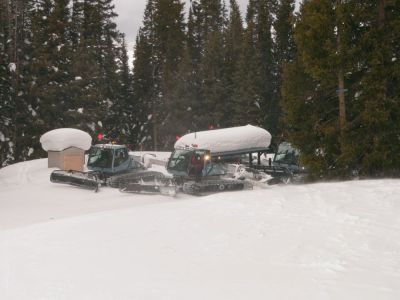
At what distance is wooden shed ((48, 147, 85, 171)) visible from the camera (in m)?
25.3

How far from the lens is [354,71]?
48.7 ft

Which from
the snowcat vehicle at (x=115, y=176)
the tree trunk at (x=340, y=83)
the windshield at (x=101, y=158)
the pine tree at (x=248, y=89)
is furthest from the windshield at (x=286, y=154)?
the pine tree at (x=248, y=89)

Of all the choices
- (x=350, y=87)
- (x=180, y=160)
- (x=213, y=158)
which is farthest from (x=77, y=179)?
(x=350, y=87)

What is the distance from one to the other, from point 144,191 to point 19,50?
2674 centimetres

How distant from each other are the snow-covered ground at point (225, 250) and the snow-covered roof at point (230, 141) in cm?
1084

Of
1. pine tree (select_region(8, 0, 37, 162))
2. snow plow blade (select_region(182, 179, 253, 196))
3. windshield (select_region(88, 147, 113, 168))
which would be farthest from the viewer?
pine tree (select_region(8, 0, 37, 162))

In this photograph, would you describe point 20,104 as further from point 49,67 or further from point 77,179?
point 77,179

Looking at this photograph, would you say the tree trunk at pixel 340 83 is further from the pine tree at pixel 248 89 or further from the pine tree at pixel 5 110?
the pine tree at pixel 5 110

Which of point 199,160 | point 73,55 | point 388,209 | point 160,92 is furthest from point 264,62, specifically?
point 388,209

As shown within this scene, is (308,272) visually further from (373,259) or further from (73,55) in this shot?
(73,55)

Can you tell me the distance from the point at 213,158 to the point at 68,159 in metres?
8.46

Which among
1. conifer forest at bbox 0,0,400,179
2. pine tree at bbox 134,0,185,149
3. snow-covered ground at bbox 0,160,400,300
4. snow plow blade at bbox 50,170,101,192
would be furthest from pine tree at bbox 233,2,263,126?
snow-covered ground at bbox 0,160,400,300

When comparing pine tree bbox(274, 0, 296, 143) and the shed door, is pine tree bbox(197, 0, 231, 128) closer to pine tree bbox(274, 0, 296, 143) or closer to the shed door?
pine tree bbox(274, 0, 296, 143)

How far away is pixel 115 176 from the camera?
2011 centimetres
